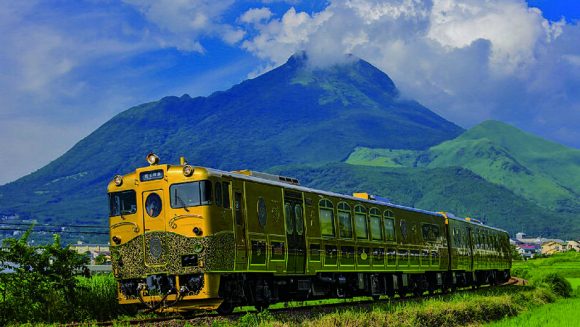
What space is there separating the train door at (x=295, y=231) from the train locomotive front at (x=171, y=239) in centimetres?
324

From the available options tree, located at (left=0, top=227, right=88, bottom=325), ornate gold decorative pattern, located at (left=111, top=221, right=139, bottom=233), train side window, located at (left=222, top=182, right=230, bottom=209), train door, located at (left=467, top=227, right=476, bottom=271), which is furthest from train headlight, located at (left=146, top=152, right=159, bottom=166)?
train door, located at (left=467, top=227, right=476, bottom=271)

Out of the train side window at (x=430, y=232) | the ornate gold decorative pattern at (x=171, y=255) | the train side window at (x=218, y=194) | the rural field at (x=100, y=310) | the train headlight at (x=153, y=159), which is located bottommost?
the rural field at (x=100, y=310)

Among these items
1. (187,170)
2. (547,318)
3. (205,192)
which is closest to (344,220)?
(547,318)

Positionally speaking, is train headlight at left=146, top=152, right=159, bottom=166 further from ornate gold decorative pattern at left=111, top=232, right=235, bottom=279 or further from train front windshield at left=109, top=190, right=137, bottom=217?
ornate gold decorative pattern at left=111, top=232, right=235, bottom=279

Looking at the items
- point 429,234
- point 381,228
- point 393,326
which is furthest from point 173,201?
point 429,234

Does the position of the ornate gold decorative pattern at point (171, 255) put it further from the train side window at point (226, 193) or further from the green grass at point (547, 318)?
the green grass at point (547, 318)

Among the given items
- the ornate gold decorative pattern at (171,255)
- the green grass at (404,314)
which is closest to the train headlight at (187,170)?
the ornate gold decorative pattern at (171,255)

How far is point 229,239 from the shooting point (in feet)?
61.3

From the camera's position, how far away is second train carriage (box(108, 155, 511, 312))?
60.1ft

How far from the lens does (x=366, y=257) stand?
89.4ft

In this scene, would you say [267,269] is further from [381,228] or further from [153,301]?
[381,228]

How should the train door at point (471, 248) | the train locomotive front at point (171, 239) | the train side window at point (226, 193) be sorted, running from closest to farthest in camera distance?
the train locomotive front at point (171, 239) < the train side window at point (226, 193) < the train door at point (471, 248)

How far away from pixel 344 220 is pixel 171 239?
872cm

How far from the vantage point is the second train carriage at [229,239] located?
18312mm
